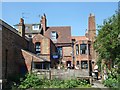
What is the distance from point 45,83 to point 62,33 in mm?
20643

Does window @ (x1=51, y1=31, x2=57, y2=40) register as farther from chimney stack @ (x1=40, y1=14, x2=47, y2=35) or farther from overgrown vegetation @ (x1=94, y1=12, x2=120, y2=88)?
overgrown vegetation @ (x1=94, y1=12, x2=120, y2=88)

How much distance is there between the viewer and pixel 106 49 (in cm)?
2897

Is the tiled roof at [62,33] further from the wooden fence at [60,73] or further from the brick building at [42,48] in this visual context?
the wooden fence at [60,73]

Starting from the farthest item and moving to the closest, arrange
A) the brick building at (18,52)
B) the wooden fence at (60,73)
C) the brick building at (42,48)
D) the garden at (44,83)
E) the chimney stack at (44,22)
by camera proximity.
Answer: the chimney stack at (44,22) → the wooden fence at (60,73) → the brick building at (42,48) → the brick building at (18,52) → the garden at (44,83)

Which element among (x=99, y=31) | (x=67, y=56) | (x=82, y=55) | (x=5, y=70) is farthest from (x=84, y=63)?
(x=5, y=70)

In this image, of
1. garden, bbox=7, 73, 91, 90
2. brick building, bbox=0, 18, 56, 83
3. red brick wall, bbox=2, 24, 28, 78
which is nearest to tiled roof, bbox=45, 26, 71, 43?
brick building, bbox=0, 18, 56, 83

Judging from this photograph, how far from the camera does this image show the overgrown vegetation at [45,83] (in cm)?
3061

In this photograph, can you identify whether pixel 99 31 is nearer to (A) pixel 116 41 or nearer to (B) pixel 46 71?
(A) pixel 116 41

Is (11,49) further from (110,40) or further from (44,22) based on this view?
(44,22)

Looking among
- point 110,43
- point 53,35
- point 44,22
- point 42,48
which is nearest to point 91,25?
point 53,35

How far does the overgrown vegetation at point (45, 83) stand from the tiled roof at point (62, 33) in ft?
56.4

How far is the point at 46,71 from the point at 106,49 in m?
9.19

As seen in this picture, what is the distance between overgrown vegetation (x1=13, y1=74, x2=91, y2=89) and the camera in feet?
100

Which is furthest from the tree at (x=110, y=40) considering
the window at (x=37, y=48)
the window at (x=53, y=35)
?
the window at (x=53, y=35)
